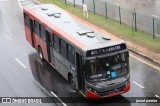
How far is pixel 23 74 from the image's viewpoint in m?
22.4

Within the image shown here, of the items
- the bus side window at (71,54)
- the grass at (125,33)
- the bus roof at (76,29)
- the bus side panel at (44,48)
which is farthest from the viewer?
the grass at (125,33)

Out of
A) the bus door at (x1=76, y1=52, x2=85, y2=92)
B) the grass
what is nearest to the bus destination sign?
the bus door at (x1=76, y1=52, x2=85, y2=92)

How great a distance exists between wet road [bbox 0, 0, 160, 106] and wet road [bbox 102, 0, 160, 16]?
38.7ft

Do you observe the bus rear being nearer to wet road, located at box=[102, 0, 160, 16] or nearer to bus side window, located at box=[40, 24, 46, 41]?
bus side window, located at box=[40, 24, 46, 41]

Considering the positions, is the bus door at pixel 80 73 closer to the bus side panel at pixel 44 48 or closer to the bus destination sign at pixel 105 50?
the bus destination sign at pixel 105 50

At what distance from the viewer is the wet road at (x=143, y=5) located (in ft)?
115

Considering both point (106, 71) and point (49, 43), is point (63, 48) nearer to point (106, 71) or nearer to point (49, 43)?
point (49, 43)

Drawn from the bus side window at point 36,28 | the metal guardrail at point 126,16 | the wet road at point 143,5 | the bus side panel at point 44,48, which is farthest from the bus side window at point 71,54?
the wet road at point 143,5

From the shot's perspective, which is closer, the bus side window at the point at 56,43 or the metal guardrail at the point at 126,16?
the bus side window at the point at 56,43

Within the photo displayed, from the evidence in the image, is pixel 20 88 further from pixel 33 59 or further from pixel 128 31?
pixel 128 31

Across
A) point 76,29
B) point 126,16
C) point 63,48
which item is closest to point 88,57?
point 63,48

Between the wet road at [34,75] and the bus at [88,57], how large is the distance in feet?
2.18

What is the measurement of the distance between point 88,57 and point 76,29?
11.0 ft

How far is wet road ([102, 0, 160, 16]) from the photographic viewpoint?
1384 inches
